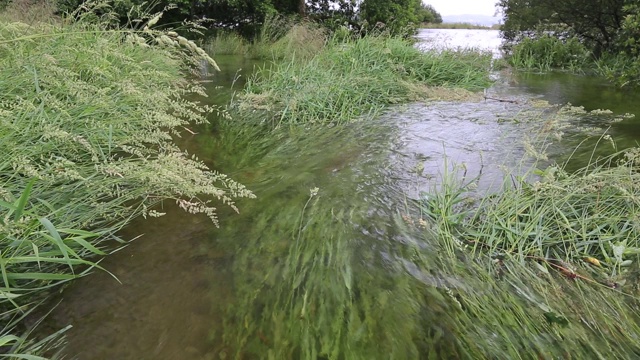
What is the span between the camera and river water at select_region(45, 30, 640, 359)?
5.09ft

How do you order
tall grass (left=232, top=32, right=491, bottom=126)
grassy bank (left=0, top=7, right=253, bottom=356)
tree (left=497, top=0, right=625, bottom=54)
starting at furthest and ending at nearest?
tree (left=497, top=0, right=625, bottom=54) < tall grass (left=232, top=32, right=491, bottom=126) < grassy bank (left=0, top=7, right=253, bottom=356)

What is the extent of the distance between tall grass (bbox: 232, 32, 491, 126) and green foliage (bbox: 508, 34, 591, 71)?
9.58 ft

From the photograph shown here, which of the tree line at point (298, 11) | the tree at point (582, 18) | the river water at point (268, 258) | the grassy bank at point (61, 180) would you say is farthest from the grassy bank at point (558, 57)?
the grassy bank at point (61, 180)

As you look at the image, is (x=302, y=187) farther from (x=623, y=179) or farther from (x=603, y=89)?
(x=603, y=89)

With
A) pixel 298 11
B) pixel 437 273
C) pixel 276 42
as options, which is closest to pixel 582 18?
pixel 276 42

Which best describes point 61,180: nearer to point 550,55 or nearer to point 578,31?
point 550,55

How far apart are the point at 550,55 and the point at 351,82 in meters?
7.16

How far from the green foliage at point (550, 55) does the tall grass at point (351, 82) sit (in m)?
2.92

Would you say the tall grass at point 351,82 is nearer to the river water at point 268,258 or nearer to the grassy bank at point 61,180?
the river water at point 268,258

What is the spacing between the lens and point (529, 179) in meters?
2.92

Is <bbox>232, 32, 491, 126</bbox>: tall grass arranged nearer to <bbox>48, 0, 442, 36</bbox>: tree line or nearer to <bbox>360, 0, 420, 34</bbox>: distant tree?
<bbox>48, 0, 442, 36</bbox>: tree line

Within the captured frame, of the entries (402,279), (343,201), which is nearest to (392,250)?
(402,279)

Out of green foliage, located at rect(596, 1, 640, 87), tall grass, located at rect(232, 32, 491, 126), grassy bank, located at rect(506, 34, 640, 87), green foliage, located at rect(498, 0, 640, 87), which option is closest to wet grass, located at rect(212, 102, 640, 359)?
tall grass, located at rect(232, 32, 491, 126)

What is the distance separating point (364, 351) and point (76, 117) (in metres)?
2.37
